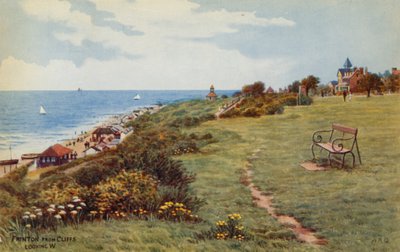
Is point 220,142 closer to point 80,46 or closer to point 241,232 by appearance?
point 241,232

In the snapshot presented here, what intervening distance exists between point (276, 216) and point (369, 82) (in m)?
1.82

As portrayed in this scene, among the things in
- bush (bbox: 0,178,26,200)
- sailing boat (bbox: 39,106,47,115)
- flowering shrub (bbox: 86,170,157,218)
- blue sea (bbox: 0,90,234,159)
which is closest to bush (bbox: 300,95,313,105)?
blue sea (bbox: 0,90,234,159)

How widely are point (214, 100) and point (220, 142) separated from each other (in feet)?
1.56

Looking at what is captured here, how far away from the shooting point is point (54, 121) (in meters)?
4.58

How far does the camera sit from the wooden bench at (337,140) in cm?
454

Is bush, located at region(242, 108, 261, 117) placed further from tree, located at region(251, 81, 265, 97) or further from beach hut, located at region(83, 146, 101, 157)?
beach hut, located at region(83, 146, 101, 157)

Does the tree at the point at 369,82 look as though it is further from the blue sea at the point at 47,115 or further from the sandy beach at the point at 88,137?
the sandy beach at the point at 88,137

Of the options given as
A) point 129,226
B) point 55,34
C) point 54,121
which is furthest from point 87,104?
point 129,226

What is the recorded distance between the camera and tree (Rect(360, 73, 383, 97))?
182 inches

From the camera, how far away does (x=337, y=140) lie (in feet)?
15.2

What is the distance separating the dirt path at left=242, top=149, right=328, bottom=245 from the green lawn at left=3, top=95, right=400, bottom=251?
0.17ft


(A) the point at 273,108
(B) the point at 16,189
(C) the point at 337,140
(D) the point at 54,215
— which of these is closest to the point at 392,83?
(C) the point at 337,140

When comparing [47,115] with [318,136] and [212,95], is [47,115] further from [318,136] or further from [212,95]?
[318,136]

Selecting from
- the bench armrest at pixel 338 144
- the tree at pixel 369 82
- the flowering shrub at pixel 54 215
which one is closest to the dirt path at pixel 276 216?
the bench armrest at pixel 338 144
